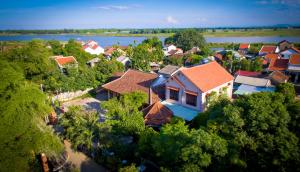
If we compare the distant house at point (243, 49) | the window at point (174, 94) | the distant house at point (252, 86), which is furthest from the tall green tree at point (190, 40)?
the window at point (174, 94)

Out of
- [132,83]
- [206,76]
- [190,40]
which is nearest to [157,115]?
[206,76]

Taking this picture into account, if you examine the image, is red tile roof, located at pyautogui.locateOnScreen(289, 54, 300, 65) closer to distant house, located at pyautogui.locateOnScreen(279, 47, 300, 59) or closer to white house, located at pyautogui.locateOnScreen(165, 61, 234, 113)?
distant house, located at pyautogui.locateOnScreen(279, 47, 300, 59)

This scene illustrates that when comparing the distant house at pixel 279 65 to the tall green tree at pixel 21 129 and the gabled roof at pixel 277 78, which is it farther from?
the tall green tree at pixel 21 129

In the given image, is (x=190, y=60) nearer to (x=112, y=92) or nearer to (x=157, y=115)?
(x=112, y=92)

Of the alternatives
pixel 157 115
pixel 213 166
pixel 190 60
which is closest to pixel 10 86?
pixel 157 115

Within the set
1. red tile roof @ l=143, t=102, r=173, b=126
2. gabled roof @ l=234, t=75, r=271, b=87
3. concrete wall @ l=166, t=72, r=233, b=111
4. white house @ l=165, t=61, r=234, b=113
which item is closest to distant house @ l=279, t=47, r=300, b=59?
gabled roof @ l=234, t=75, r=271, b=87

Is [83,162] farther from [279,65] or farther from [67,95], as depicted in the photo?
[279,65]

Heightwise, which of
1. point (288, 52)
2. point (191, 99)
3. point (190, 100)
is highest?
point (288, 52)
